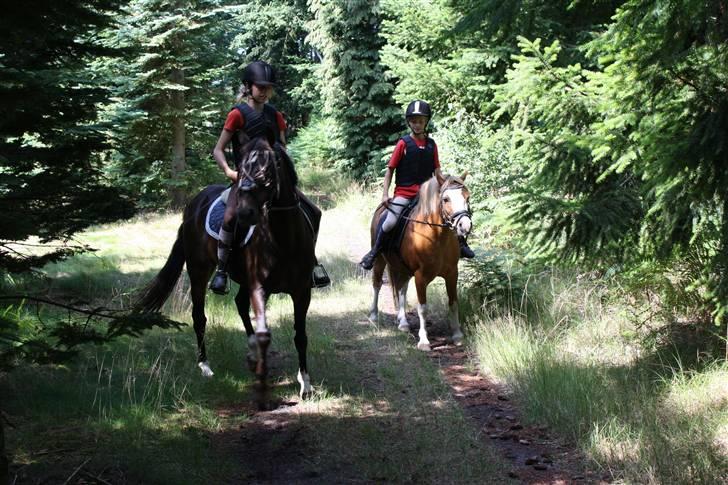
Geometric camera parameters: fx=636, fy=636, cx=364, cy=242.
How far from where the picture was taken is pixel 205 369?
6.80 m

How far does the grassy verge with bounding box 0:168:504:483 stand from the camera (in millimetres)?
4594

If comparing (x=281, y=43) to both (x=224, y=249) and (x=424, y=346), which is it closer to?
(x=424, y=346)

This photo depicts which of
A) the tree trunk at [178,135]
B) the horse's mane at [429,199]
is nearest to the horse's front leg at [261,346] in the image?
the horse's mane at [429,199]

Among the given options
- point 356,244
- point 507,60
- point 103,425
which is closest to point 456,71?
point 507,60

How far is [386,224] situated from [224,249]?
313cm

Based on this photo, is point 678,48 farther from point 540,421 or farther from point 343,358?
point 343,358

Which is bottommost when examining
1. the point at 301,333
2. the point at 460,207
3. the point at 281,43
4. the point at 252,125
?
the point at 301,333

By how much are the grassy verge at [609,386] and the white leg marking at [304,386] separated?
2.06 metres

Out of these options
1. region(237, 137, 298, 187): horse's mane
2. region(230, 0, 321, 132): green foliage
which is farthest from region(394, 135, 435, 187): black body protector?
region(230, 0, 321, 132): green foliage

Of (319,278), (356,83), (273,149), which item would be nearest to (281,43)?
(356,83)

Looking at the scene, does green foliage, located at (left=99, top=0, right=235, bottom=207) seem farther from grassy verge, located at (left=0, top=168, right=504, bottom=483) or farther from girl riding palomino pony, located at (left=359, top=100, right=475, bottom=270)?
grassy verge, located at (left=0, top=168, right=504, bottom=483)

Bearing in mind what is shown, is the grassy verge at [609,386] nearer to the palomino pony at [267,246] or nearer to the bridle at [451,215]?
the bridle at [451,215]

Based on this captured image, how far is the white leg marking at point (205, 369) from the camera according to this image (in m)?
6.71

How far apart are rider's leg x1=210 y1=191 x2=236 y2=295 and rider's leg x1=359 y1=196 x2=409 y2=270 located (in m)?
3.04
